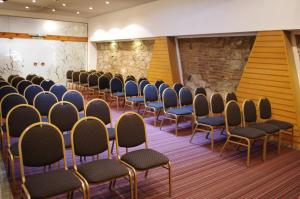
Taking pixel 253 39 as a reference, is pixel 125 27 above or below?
above

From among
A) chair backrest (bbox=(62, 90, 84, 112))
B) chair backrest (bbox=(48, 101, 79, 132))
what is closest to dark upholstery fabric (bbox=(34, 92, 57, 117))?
chair backrest (bbox=(62, 90, 84, 112))

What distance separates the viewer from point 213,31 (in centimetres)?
713

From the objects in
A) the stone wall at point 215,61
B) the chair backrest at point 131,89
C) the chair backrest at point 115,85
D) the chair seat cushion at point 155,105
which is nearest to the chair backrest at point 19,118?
the chair seat cushion at point 155,105

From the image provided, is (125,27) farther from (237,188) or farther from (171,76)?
(237,188)

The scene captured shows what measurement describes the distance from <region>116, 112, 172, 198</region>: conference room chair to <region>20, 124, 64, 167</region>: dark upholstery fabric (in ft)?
2.52

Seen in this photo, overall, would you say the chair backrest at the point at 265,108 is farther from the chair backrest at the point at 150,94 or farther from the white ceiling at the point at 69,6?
the white ceiling at the point at 69,6

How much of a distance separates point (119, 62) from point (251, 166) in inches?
347

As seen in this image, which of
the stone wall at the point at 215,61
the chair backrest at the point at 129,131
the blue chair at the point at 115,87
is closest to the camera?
the chair backrest at the point at 129,131

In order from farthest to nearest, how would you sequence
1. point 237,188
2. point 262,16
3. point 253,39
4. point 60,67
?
1. point 60,67
2. point 253,39
3. point 262,16
4. point 237,188

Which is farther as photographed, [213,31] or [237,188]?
[213,31]

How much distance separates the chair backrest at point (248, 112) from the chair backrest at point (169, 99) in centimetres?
180

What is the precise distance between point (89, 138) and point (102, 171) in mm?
515

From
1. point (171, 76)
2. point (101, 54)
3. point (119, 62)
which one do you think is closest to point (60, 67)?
point (101, 54)

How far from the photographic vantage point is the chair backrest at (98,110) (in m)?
4.43
